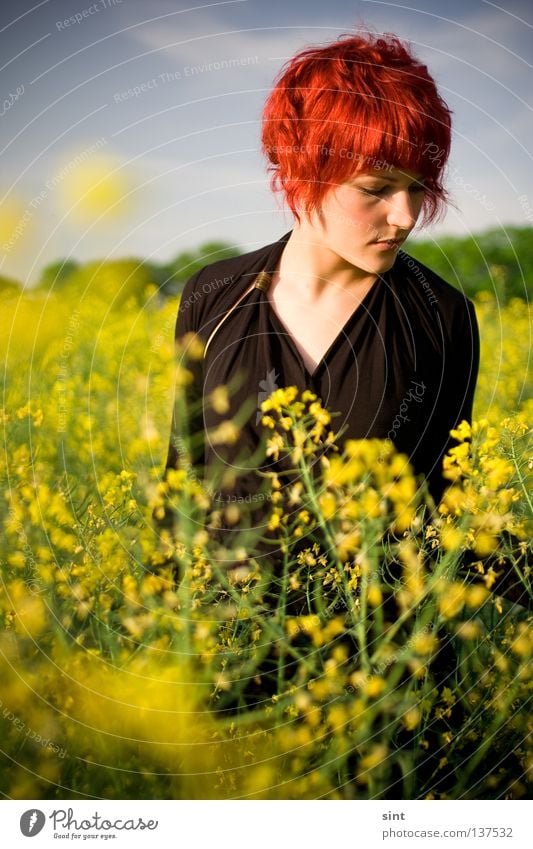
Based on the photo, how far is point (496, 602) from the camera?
1165 millimetres

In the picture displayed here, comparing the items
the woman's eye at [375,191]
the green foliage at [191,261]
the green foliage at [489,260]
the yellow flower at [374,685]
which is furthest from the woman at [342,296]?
the green foliage at [489,260]

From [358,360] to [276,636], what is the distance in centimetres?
50

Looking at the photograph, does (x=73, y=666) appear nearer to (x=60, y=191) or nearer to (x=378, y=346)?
(x=378, y=346)

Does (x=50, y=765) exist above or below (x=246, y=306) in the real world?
below

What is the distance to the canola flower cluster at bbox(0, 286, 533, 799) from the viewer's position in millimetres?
1128

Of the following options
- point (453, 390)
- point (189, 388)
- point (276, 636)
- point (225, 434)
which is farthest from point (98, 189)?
point (276, 636)

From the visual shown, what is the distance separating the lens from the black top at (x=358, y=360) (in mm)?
1374

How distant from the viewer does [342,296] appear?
1.42 metres

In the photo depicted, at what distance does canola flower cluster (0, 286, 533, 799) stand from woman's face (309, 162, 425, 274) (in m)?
0.28

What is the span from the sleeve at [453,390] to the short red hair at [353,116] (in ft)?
0.79

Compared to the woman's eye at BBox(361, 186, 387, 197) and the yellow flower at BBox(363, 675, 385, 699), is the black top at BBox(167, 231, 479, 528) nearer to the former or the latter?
the woman's eye at BBox(361, 186, 387, 197)
